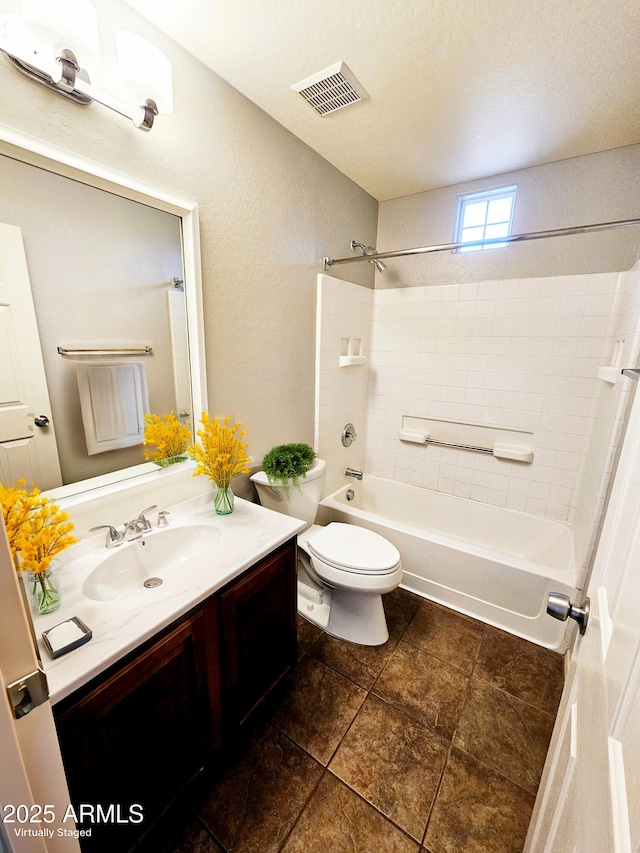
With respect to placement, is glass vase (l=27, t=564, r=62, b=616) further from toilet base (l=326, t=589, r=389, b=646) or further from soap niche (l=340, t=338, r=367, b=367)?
soap niche (l=340, t=338, r=367, b=367)

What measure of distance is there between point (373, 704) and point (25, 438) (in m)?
1.63

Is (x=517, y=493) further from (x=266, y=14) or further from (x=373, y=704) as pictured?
(x=266, y=14)

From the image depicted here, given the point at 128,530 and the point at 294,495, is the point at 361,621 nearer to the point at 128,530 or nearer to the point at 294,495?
the point at 294,495

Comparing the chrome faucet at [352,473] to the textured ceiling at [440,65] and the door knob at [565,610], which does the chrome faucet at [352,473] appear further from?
the textured ceiling at [440,65]

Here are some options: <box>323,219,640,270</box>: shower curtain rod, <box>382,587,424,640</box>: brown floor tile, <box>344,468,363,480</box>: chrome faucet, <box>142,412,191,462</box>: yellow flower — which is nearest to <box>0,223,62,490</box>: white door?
<box>142,412,191,462</box>: yellow flower

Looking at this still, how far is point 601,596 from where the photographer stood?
25.4 inches

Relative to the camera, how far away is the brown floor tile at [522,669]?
151 centimetres

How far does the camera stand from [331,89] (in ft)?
4.72

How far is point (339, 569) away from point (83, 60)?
196 centimetres

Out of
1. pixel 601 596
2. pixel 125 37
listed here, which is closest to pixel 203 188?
pixel 125 37

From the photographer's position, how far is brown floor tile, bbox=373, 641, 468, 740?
4.64 feet

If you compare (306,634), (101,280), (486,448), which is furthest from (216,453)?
(486,448)

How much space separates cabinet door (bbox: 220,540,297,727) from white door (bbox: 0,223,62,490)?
Result: 737 mm

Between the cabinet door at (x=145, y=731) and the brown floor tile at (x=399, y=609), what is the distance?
1036mm
